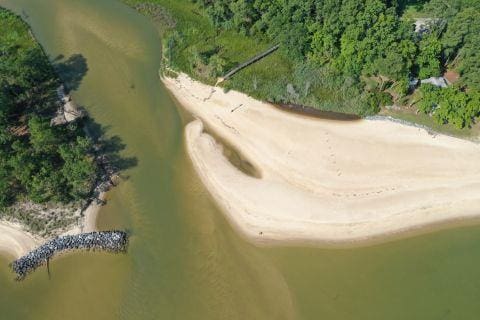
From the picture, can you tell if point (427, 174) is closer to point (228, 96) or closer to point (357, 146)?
point (357, 146)

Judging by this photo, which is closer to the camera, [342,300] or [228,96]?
[342,300]

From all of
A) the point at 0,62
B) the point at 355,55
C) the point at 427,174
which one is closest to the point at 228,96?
the point at 355,55

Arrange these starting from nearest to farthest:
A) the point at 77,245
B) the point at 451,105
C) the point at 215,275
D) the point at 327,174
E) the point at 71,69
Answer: the point at 215,275 → the point at 77,245 → the point at 327,174 → the point at 451,105 → the point at 71,69

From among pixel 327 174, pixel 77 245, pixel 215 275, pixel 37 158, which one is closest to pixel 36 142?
pixel 37 158

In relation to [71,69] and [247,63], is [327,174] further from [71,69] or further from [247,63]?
[71,69]

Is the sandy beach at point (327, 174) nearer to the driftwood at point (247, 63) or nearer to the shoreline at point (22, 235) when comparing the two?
the driftwood at point (247, 63)

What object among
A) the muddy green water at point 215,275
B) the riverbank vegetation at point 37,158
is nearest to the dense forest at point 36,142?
the riverbank vegetation at point 37,158
